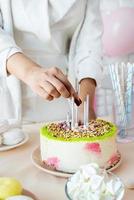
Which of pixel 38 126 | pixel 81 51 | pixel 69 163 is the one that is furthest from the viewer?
pixel 81 51

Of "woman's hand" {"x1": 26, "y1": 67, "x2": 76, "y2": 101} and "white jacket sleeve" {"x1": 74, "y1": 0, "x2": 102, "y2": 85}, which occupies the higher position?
"white jacket sleeve" {"x1": 74, "y1": 0, "x2": 102, "y2": 85}

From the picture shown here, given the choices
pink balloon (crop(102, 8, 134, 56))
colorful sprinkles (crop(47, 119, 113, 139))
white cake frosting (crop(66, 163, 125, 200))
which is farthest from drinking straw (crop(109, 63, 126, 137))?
pink balloon (crop(102, 8, 134, 56))

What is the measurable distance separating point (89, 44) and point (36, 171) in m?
0.56

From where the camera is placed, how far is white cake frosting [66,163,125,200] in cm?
64

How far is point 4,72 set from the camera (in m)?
1.10

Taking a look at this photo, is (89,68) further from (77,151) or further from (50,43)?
(77,151)

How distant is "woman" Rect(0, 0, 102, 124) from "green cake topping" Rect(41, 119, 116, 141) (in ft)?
0.73

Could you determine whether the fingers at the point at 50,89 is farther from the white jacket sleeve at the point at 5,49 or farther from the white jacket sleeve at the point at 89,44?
the white jacket sleeve at the point at 89,44

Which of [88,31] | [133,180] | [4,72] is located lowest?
[133,180]

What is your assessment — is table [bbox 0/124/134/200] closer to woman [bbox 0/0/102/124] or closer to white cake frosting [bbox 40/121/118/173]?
white cake frosting [bbox 40/121/118/173]

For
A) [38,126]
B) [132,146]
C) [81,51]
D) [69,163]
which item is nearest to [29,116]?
[38,126]

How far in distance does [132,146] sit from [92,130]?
20cm

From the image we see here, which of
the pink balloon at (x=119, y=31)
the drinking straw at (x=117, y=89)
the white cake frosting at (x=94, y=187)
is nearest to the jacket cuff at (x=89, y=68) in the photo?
the drinking straw at (x=117, y=89)

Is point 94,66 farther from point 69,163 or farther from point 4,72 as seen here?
point 69,163
